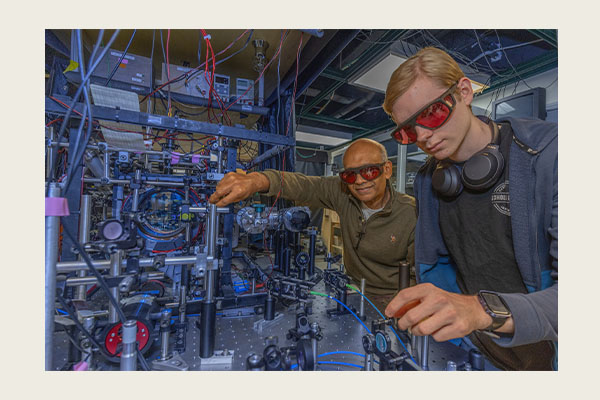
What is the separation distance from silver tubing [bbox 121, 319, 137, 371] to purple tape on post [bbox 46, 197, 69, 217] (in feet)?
1.06

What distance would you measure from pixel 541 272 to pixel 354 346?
2.23 feet

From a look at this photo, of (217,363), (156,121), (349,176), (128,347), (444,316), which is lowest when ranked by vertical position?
(217,363)

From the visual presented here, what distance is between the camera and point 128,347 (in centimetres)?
64

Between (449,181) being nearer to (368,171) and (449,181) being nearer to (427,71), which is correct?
(427,71)

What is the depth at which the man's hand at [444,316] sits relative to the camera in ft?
2.05

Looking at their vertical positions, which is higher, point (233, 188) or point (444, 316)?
point (233, 188)

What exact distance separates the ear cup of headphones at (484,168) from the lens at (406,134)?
222 millimetres

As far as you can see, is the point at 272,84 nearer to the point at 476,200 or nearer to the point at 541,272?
the point at 476,200

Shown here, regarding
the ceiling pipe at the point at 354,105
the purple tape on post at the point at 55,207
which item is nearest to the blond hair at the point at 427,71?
the purple tape on post at the point at 55,207

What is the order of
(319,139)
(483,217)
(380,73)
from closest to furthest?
(483,217), (380,73), (319,139)

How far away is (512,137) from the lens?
2.94ft

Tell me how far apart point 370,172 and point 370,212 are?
0.40 m

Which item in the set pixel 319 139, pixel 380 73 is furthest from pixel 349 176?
pixel 319 139

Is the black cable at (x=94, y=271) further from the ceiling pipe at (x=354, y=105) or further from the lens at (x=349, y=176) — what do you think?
the ceiling pipe at (x=354, y=105)
